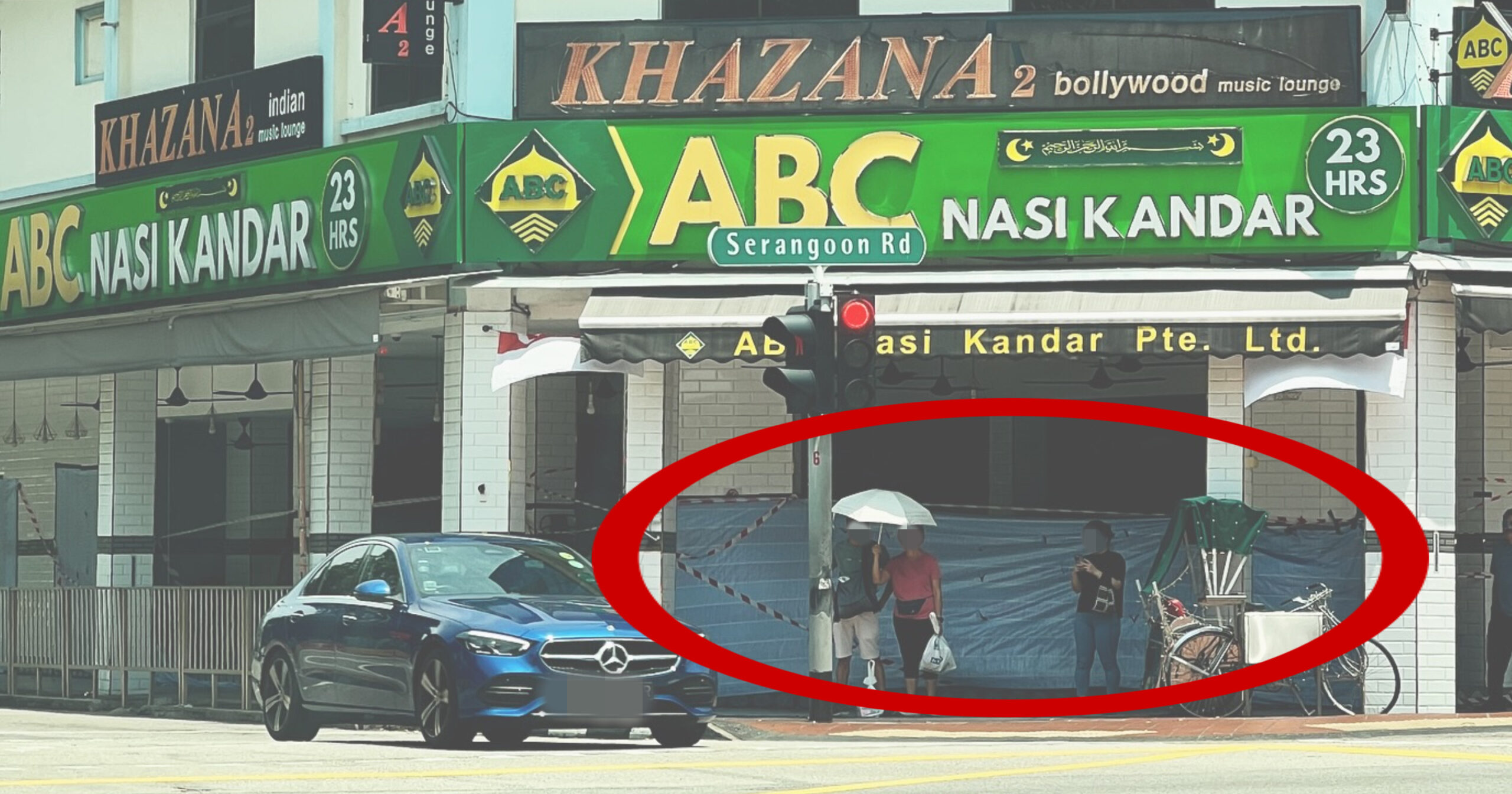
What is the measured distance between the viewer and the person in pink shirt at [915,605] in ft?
68.1

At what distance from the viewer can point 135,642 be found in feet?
78.0

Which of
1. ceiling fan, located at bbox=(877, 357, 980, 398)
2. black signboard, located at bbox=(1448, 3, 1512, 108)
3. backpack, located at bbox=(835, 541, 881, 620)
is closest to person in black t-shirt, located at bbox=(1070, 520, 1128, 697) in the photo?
backpack, located at bbox=(835, 541, 881, 620)

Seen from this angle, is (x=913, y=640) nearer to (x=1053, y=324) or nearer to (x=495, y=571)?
(x=1053, y=324)

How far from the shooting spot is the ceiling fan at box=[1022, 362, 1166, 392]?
24578mm

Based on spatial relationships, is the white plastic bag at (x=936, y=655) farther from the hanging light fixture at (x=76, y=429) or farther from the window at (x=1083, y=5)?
the hanging light fixture at (x=76, y=429)

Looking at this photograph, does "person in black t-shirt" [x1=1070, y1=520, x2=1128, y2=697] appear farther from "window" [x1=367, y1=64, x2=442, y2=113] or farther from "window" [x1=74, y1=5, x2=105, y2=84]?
"window" [x1=74, y1=5, x2=105, y2=84]

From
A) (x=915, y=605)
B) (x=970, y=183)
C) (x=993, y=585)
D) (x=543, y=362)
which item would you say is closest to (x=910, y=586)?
(x=915, y=605)

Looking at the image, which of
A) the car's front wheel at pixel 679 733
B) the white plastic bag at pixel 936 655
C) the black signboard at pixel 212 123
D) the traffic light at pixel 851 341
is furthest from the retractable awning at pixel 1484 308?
the black signboard at pixel 212 123

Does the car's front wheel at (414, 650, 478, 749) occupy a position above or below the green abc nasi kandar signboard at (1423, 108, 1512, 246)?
below

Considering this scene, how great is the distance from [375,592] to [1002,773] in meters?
4.68

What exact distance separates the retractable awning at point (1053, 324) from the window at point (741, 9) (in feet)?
9.31

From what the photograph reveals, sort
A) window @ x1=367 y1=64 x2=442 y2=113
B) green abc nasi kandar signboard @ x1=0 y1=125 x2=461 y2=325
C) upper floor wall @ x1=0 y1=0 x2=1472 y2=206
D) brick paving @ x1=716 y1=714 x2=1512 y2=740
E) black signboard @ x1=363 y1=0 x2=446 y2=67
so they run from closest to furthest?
brick paving @ x1=716 y1=714 x2=1512 y2=740 → upper floor wall @ x1=0 y1=0 x2=1472 y2=206 → green abc nasi kandar signboard @ x1=0 y1=125 x2=461 y2=325 → black signboard @ x1=363 y1=0 x2=446 y2=67 → window @ x1=367 y1=64 x2=442 y2=113

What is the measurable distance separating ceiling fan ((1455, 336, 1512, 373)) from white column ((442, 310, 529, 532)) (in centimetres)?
894

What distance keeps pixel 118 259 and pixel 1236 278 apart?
12.1m
